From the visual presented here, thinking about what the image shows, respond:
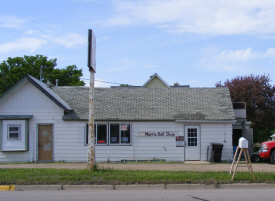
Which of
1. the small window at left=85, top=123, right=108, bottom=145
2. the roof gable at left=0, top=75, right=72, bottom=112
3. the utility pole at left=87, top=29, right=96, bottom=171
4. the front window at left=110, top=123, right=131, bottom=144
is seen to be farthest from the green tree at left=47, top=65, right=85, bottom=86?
the utility pole at left=87, top=29, right=96, bottom=171

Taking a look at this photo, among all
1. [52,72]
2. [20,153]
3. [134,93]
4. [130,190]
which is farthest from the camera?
[52,72]

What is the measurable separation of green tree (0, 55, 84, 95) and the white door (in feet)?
95.6

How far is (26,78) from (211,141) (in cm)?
1112

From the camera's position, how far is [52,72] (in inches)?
1945

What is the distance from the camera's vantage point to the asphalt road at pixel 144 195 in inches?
362

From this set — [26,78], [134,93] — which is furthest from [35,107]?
[134,93]

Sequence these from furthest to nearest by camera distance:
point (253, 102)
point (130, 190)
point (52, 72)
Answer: point (52, 72), point (253, 102), point (130, 190)

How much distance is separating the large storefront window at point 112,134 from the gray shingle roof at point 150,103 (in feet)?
1.70

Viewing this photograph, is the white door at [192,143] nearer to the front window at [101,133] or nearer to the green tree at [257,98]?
the front window at [101,133]

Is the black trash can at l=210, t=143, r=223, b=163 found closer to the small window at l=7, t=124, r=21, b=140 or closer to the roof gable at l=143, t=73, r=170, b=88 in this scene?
the small window at l=7, t=124, r=21, b=140

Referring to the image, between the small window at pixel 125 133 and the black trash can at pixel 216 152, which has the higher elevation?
the small window at pixel 125 133

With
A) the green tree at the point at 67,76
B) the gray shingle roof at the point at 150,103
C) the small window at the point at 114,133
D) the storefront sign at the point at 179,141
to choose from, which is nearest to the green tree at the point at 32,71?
the green tree at the point at 67,76

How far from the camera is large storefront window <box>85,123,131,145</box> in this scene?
64.1 ft

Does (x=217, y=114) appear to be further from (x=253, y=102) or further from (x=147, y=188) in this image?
(x=253, y=102)
